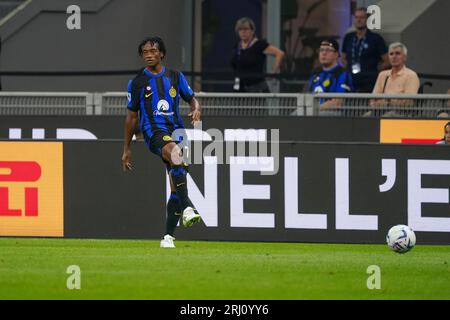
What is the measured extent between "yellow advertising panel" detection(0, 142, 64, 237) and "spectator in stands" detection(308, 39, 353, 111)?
13.4 ft

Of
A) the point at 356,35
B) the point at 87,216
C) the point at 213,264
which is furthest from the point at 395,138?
the point at 213,264

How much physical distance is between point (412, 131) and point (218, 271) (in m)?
6.44

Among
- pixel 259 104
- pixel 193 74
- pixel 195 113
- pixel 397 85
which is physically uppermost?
pixel 193 74

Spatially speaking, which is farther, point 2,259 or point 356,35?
point 356,35

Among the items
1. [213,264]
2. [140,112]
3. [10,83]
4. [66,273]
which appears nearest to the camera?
[66,273]

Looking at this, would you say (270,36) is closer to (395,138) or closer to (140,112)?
(395,138)

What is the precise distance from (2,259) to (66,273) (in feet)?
4.80

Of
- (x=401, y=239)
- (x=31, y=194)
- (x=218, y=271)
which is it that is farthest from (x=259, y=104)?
(x=218, y=271)

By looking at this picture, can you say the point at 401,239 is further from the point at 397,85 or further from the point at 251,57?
the point at 251,57

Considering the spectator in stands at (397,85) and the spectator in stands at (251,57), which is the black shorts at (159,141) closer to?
the spectator in stands at (397,85)

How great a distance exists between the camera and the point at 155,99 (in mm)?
13617

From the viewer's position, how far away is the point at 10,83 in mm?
21016

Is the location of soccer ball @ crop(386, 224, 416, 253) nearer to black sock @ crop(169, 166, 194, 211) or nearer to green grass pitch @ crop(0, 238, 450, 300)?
green grass pitch @ crop(0, 238, 450, 300)

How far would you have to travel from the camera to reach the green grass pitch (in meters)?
10.0
